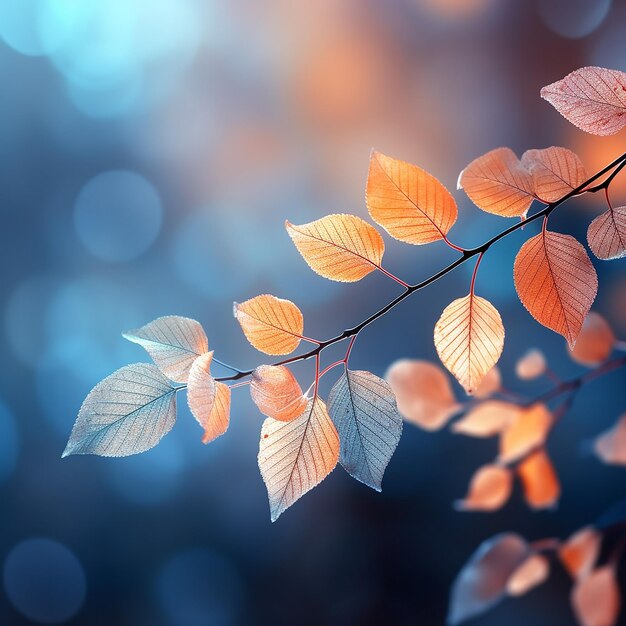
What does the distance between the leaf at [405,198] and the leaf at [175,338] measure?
0.29ft

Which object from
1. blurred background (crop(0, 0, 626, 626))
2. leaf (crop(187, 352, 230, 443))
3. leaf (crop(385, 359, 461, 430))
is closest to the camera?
leaf (crop(187, 352, 230, 443))

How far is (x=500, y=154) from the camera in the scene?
0.78 feet

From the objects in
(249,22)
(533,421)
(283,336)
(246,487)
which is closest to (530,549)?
(533,421)

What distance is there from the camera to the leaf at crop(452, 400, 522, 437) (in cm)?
55

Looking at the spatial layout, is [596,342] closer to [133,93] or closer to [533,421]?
[533,421]

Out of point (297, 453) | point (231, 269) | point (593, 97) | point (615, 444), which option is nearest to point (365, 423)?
point (297, 453)

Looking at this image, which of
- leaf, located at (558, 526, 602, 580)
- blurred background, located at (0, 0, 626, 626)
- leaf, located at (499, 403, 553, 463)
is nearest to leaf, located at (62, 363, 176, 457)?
leaf, located at (499, 403, 553, 463)

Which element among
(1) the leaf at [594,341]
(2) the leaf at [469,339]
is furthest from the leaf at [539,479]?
(2) the leaf at [469,339]

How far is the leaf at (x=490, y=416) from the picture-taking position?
0.55 metres

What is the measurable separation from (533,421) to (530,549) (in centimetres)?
13

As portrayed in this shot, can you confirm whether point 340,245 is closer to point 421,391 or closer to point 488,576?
point 421,391

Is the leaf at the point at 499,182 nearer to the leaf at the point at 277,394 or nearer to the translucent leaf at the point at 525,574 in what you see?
the leaf at the point at 277,394

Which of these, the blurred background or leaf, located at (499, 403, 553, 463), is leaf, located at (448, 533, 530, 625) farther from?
the blurred background

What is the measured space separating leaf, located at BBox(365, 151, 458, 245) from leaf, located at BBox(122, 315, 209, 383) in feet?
0.29
